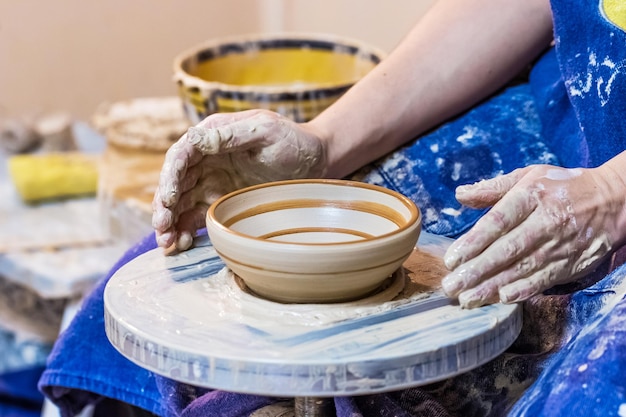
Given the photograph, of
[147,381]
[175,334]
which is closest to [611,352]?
[175,334]

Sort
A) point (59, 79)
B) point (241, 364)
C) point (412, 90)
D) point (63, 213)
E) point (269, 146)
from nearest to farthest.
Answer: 1. point (241, 364)
2. point (269, 146)
3. point (412, 90)
4. point (63, 213)
5. point (59, 79)

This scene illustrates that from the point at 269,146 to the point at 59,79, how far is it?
1964 millimetres

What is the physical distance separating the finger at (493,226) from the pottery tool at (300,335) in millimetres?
54

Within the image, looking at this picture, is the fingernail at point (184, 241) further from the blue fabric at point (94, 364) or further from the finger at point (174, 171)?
the blue fabric at point (94, 364)

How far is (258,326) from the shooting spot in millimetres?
771

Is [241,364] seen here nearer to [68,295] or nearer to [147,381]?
[147,381]

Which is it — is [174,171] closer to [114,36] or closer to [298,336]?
[298,336]

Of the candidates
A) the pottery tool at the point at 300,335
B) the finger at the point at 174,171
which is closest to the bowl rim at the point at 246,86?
the finger at the point at 174,171

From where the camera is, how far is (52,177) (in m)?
2.26

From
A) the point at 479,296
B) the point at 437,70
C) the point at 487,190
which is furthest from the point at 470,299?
the point at 437,70

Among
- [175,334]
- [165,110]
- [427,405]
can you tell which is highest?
[175,334]

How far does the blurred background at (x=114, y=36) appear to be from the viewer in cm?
A: 267

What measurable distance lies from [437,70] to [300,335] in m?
0.57

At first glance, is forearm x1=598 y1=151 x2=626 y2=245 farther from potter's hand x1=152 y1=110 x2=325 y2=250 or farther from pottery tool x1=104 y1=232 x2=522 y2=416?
potter's hand x1=152 y1=110 x2=325 y2=250
